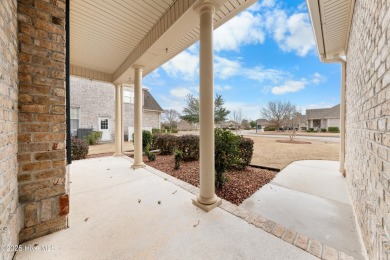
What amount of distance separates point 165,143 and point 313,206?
5479 millimetres

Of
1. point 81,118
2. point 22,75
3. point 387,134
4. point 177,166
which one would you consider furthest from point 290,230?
point 81,118

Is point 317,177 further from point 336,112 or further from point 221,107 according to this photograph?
point 336,112

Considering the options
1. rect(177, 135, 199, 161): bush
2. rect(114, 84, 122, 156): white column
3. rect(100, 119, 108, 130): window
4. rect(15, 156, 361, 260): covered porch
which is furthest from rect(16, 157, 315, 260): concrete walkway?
rect(100, 119, 108, 130): window

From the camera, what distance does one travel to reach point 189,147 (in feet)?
18.8

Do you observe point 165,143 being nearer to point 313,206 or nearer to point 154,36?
point 154,36

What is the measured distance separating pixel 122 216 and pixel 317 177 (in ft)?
14.8

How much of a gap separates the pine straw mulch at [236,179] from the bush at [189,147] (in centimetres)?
77

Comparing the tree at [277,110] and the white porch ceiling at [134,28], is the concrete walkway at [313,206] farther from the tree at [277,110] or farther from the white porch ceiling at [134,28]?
the tree at [277,110]

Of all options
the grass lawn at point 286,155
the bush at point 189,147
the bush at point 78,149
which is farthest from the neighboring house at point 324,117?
the bush at point 78,149

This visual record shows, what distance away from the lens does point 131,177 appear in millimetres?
3836

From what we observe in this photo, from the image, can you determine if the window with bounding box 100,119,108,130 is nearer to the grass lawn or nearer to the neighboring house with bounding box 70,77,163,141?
the neighboring house with bounding box 70,77,163,141

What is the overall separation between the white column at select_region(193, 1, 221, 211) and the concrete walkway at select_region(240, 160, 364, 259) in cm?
A: 72

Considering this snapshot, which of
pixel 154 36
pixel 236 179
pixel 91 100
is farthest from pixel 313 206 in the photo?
pixel 91 100

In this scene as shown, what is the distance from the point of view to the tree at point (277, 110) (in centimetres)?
2433
